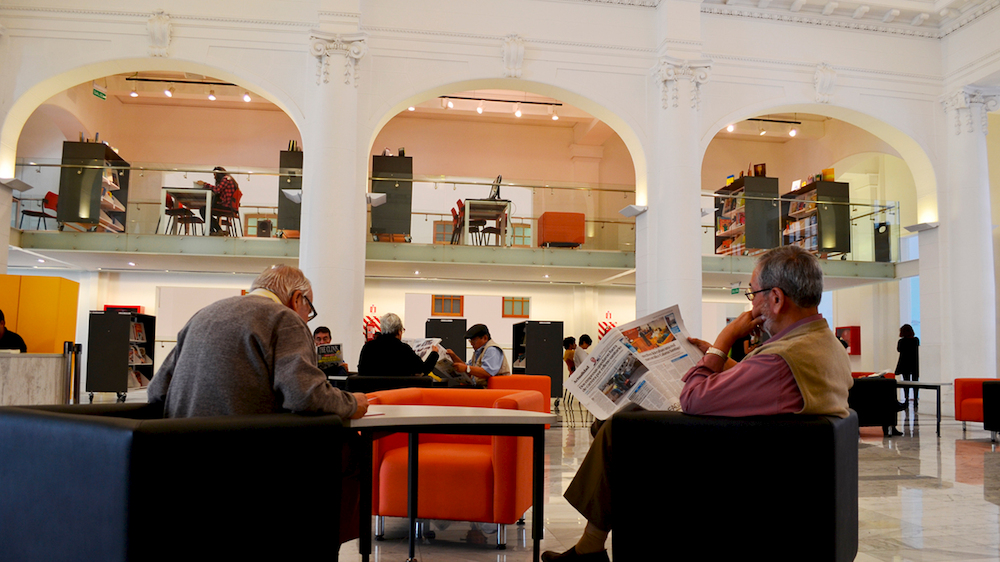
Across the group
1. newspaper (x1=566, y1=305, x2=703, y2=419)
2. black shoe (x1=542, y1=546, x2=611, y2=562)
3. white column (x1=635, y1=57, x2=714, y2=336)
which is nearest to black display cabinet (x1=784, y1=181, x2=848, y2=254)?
white column (x1=635, y1=57, x2=714, y2=336)

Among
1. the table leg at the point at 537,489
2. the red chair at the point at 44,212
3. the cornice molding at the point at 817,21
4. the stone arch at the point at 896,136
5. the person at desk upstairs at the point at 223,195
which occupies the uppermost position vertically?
the cornice molding at the point at 817,21

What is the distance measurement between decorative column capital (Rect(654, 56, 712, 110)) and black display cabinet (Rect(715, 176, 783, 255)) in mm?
2532

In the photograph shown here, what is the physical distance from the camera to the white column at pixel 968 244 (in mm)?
10812

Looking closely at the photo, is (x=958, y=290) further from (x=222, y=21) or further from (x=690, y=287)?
(x=222, y=21)

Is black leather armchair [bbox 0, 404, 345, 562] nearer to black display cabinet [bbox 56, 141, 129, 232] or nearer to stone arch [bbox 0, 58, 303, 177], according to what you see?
stone arch [bbox 0, 58, 303, 177]

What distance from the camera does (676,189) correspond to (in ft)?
33.0

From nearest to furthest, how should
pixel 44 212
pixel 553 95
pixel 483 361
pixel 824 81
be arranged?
1. pixel 483 361
2. pixel 553 95
3. pixel 824 81
4. pixel 44 212

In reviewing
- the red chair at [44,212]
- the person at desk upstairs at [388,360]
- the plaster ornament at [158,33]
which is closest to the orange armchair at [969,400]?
the person at desk upstairs at [388,360]

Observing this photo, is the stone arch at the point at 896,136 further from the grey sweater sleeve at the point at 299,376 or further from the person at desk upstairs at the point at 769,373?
the grey sweater sleeve at the point at 299,376

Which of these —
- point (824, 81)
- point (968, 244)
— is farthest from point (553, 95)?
point (968, 244)

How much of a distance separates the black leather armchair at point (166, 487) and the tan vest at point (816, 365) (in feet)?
4.64

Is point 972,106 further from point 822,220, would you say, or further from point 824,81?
point 822,220

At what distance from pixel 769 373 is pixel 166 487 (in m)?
1.76

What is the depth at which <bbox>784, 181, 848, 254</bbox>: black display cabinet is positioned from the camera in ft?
40.2
